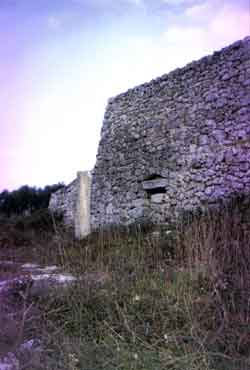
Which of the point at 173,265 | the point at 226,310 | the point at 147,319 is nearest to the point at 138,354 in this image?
the point at 147,319

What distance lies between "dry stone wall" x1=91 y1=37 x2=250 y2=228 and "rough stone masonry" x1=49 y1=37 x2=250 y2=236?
19 mm

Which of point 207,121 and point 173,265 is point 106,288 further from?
point 207,121

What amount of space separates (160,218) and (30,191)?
49.3ft

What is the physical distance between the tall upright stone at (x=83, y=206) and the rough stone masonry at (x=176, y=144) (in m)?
0.40

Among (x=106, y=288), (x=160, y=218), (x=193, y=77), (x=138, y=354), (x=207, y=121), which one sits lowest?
(x=138, y=354)

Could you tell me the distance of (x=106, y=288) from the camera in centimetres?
321

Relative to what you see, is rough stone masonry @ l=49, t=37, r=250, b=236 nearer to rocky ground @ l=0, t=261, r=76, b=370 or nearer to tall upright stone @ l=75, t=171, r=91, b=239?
tall upright stone @ l=75, t=171, r=91, b=239

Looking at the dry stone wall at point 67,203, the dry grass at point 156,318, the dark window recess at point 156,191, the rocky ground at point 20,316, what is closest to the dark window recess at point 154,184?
the dark window recess at point 156,191

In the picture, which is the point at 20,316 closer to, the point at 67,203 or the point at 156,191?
the point at 156,191

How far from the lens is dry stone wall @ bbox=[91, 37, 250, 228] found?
6809 millimetres

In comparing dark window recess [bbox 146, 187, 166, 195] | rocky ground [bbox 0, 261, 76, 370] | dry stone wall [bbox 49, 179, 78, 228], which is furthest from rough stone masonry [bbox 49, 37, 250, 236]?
rocky ground [bbox 0, 261, 76, 370]

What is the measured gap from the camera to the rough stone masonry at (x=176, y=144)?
22.3 feet

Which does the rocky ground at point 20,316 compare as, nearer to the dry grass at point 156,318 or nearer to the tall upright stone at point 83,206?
the dry grass at point 156,318

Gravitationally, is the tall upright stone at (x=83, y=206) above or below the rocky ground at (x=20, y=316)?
above
